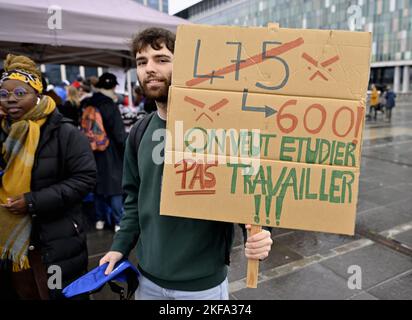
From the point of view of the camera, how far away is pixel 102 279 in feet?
4.74

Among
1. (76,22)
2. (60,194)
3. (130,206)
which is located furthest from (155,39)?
(76,22)

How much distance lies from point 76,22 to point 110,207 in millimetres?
2160

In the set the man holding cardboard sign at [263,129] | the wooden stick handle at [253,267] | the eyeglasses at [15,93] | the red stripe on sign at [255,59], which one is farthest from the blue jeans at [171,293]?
the eyeglasses at [15,93]

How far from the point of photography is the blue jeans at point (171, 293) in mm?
1510

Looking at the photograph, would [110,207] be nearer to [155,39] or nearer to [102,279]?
Answer: [102,279]

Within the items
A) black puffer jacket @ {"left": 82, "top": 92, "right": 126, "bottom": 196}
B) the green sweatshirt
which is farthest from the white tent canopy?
the green sweatshirt

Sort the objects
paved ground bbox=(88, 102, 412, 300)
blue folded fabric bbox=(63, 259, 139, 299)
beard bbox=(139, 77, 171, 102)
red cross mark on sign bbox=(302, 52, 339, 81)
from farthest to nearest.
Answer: paved ground bbox=(88, 102, 412, 300)
beard bbox=(139, 77, 171, 102)
blue folded fabric bbox=(63, 259, 139, 299)
red cross mark on sign bbox=(302, 52, 339, 81)

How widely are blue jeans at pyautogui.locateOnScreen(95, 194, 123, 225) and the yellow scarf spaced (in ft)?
7.09

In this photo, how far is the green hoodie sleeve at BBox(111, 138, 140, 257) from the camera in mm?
1683

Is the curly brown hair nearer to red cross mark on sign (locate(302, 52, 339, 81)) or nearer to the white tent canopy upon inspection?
red cross mark on sign (locate(302, 52, 339, 81))

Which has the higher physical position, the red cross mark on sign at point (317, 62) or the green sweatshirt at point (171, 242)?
the red cross mark on sign at point (317, 62)

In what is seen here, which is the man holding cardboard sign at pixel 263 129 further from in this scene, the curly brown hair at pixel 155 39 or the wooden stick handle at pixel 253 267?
the curly brown hair at pixel 155 39
